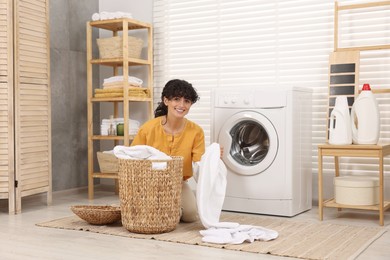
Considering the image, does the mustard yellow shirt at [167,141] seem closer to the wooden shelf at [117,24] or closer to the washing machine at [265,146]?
the washing machine at [265,146]

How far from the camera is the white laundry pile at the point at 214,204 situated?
120 inches

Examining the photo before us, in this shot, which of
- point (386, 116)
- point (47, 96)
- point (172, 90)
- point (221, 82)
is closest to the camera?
point (172, 90)

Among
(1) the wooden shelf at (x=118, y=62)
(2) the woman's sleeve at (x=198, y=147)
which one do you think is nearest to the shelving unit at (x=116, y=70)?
(1) the wooden shelf at (x=118, y=62)

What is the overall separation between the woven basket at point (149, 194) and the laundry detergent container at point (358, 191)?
3.81ft

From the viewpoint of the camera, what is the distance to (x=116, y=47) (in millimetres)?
4691

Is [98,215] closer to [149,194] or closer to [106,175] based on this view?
[149,194]

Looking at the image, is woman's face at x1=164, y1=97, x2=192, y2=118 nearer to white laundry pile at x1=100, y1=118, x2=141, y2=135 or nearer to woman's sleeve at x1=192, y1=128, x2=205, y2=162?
woman's sleeve at x1=192, y1=128, x2=205, y2=162

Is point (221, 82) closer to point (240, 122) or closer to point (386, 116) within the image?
point (240, 122)

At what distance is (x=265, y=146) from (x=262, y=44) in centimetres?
95

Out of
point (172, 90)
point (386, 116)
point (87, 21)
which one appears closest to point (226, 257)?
point (172, 90)

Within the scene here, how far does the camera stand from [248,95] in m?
3.86

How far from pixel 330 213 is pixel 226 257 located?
4.88ft

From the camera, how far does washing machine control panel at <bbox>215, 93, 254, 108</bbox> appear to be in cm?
385

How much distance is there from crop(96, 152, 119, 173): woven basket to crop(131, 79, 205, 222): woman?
47.4 inches
